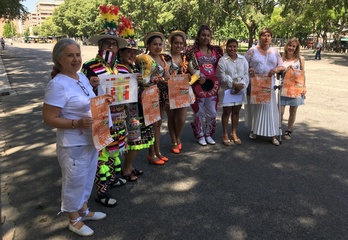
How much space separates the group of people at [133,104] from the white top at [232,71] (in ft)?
0.05

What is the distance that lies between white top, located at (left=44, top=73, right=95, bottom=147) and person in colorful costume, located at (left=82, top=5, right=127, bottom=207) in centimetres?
43

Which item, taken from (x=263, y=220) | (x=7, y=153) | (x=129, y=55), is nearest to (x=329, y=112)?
(x=263, y=220)

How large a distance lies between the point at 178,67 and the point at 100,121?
214 centimetres

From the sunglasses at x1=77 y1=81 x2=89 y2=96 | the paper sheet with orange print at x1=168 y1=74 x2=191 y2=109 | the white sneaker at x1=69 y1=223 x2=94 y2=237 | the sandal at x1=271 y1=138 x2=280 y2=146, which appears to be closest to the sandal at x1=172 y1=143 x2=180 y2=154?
the paper sheet with orange print at x1=168 y1=74 x2=191 y2=109

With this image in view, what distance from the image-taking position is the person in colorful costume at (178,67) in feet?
14.6

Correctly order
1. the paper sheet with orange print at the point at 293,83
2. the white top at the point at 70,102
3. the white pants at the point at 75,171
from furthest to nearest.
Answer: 1. the paper sheet with orange print at the point at 293,83
2. the white pants at the point at 75,171
3. the white top at the point at 70,102

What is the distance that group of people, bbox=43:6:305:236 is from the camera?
8.38 feet

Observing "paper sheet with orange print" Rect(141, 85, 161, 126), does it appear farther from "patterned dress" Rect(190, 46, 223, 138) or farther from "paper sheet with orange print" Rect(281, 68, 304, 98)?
"paper sheet with orange print" Rect(281, 68, 304, 98)

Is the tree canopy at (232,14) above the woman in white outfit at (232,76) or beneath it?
above

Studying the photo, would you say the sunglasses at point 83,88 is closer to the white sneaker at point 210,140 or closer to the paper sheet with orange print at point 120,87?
the paper sheet with orange print at point 120,87

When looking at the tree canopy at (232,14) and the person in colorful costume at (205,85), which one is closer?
the person in colorful costume at (205,85)

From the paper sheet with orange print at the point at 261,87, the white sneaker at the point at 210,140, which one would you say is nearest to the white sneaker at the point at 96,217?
the white sneaker at the point at 210,140

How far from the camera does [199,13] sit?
3173cm

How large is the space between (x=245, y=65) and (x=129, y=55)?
222 centimetres
